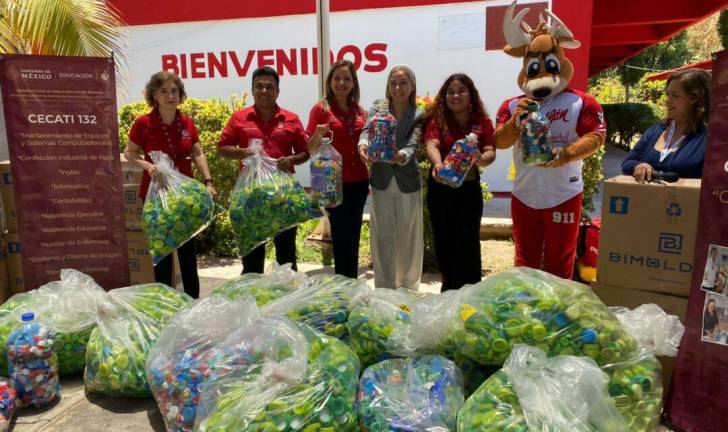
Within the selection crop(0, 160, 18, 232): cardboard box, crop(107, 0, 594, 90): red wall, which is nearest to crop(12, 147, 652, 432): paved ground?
crop(0, 160, 18, 232): cardboard box

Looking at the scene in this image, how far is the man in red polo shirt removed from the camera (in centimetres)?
360

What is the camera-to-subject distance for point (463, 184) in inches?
137

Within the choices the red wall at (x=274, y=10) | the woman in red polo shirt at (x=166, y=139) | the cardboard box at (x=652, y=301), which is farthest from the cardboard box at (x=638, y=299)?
the red wall at (x=274, y=10)

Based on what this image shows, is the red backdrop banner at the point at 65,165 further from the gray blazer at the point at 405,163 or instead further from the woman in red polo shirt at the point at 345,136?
the gray blazer at the point at 405,163

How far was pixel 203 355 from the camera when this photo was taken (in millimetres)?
2287

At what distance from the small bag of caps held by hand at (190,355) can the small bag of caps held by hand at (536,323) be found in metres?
0.96

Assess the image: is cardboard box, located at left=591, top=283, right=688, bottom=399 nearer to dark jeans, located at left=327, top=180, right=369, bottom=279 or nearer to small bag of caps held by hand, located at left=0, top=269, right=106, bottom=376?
dark jeans, located at left=327, top=180, right=369, bottom=279

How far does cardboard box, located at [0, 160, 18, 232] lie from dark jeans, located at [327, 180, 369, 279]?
2221mm

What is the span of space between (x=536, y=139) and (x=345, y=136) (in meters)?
1.32

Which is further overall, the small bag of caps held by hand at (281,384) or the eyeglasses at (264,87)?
the eyeglasses at (264,87)

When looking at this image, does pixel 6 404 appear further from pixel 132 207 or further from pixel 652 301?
pixel 652 301

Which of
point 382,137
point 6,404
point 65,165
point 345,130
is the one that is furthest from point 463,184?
point 6,404

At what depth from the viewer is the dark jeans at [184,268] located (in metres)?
3.72

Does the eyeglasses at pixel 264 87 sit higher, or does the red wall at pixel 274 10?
the red wall at pixel 274 10
